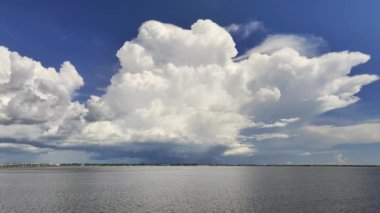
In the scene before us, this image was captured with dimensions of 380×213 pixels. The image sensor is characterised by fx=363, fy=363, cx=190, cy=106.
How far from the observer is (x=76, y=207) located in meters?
89.6

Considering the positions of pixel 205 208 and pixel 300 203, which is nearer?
pixel 205 208

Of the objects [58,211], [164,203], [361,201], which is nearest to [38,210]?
[58,211]

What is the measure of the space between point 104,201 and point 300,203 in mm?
53510

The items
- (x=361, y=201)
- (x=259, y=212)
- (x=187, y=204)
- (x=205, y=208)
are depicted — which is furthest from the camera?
(x=361, y=201)

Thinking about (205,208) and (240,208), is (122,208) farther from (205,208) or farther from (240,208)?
(240,208)

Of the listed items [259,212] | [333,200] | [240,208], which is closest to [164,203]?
[240,208]

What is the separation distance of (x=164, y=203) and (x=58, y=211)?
2672cm

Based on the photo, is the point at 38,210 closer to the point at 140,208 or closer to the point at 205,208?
the point at 140,208

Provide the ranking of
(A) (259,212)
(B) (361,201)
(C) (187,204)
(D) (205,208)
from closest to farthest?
(A) (259,212) < (D) (205,208) < (C) (187,204) < (B) (361,201)

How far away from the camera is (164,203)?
96.1 metres

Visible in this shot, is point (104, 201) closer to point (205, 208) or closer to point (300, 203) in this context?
point (205, 208)

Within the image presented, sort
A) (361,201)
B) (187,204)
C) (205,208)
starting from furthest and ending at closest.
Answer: (361,201), (187,204), (205,208)

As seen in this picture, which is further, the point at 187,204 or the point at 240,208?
the point at 187,204

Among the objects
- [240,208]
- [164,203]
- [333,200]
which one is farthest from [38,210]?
[333,200]
